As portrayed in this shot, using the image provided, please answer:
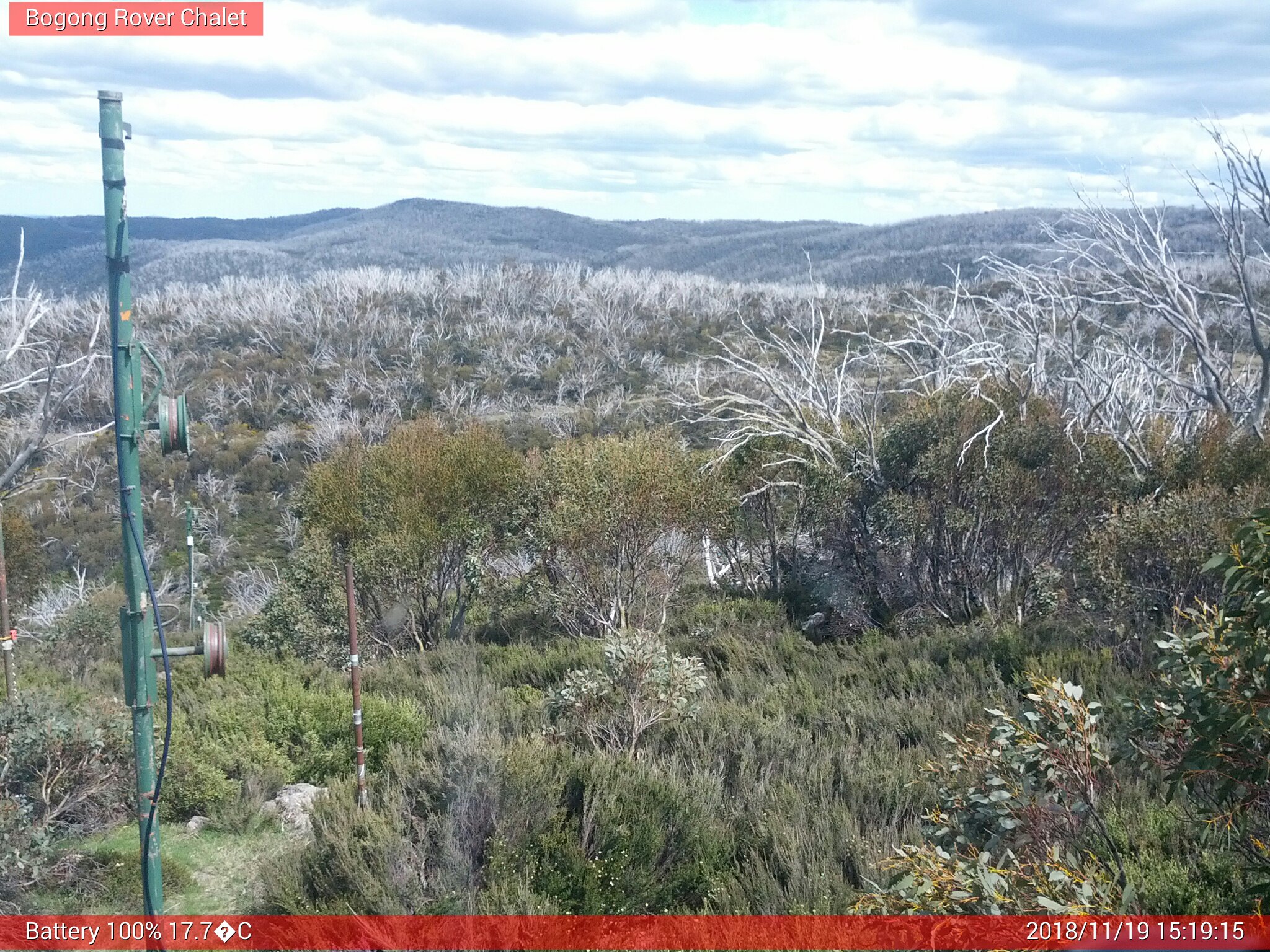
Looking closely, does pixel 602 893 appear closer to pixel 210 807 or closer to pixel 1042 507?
pixel 210 807

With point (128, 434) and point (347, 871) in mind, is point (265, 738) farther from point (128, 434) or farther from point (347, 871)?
point (128, 434)

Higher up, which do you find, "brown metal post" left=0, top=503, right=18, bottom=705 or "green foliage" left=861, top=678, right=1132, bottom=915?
"green foliage" left=861, top=678, right=1132, bottom=915

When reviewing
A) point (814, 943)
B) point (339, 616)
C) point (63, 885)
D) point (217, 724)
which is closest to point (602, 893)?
point (814, 943)

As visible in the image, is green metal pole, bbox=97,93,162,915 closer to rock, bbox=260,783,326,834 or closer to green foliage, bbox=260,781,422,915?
green foliage, bbox=260,781,422,915

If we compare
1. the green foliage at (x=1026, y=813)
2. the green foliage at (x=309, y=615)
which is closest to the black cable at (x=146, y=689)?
the green foliage at (x=1026, y=813)

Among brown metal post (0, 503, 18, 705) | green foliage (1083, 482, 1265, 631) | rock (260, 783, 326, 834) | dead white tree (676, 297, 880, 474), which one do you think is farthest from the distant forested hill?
rock (260, 783, 326, 834)
